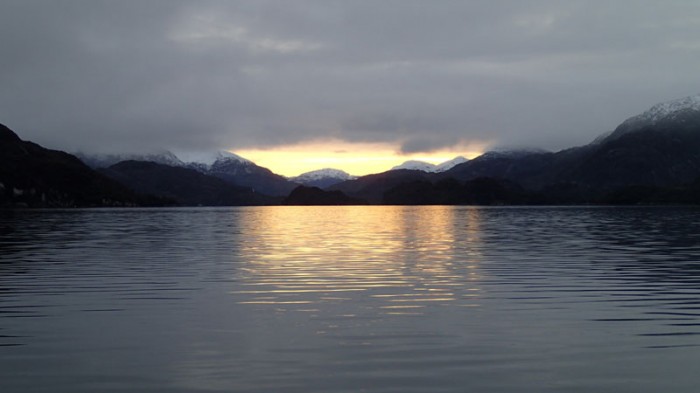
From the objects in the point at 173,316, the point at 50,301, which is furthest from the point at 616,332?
the point at 50,301

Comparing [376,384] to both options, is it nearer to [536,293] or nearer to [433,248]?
[536,293]

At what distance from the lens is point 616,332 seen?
24.8 m

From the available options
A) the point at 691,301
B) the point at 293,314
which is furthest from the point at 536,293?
the point at 293,314

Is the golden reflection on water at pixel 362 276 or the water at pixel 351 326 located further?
the golden reflection on water at pixel 362 276

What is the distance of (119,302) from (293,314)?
9.28 m

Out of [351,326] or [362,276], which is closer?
[351,326]

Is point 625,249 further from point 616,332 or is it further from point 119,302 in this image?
point 119,302

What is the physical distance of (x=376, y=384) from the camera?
18.0 m

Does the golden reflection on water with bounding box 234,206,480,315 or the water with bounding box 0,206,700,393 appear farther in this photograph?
the golden reflection on water with bounding box 234,206,480,315

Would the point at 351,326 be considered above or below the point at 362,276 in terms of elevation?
below

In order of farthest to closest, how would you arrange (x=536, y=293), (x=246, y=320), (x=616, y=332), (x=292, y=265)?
(x=292, y=265) < (x=536, y=293) < (x=246, y=320) < (x=616, y=332)

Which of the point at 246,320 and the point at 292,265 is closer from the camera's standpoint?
the point at 246,320

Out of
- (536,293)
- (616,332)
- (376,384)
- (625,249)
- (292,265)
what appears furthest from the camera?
(625,249)

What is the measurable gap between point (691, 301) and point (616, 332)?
9.50 m
